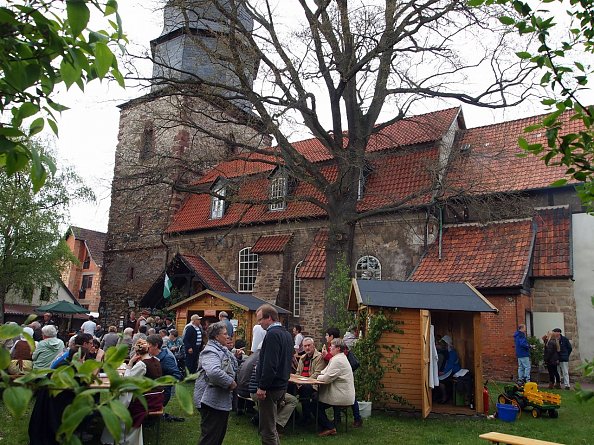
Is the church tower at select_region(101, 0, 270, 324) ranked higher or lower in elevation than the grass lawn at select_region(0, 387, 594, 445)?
higher

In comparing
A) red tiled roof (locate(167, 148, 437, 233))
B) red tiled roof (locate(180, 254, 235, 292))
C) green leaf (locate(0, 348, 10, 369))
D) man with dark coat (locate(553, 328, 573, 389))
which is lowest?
man with dark coat (locate(553, 328, 573, 389))

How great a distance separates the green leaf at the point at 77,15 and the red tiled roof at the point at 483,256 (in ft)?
50.8

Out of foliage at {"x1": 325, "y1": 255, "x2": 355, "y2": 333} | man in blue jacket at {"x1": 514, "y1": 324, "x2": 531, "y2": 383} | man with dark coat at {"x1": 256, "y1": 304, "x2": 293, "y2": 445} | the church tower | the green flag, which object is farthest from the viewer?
the church tower

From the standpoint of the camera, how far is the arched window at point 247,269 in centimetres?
2425

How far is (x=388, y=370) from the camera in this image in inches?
414

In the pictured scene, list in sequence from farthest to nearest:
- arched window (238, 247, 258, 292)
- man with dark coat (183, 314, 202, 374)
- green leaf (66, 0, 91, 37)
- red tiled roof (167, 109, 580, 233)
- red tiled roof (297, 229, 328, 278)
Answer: arched window (238, 247, 258, 292) < red tiled roof (297, 229, 328, 278) < red tiled roof (167, 109, 580, 233) < man with dark coat (183, 314, 202, 374) < green leaf (66, 0, 91, 37)

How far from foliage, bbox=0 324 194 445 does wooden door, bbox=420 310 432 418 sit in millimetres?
9239

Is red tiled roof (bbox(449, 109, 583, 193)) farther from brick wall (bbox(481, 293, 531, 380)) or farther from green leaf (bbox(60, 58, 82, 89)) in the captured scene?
green leaf (bbox(60, 58, 82, 89))

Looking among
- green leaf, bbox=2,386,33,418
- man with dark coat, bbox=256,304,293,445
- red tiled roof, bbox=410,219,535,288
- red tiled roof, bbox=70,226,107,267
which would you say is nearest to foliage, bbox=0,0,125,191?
green leaf, bbox=2,386,33,418

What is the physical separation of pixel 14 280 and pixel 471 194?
933 inches

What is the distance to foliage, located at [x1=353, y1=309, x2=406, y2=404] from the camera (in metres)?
10.4

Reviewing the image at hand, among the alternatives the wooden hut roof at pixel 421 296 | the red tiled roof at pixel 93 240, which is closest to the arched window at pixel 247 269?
the wooden hut roof at pixel 421 296

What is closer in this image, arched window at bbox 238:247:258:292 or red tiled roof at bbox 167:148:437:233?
red tiled roof at bbox 167:148:437:233

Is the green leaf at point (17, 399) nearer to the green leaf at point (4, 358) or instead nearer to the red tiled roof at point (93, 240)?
the green leaf at point (4, 358)
